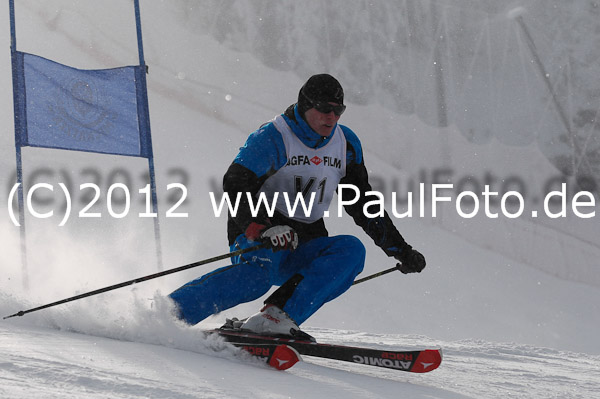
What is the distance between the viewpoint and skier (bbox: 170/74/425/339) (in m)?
3.05

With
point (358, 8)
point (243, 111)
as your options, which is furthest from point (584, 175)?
point (243, 111)

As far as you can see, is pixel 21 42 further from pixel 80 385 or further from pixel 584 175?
pixel 80 385

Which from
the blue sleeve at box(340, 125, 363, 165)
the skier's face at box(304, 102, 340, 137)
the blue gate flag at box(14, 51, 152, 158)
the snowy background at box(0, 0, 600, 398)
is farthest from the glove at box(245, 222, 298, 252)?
Result: the blue gate flag at box(14, 51, 152, 158)

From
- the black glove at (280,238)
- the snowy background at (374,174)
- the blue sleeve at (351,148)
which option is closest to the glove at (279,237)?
the black glove at (280,238)

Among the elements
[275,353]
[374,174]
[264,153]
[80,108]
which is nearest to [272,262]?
[264,153]

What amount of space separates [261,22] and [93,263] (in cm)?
765

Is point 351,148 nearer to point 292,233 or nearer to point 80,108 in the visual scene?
point 292,233

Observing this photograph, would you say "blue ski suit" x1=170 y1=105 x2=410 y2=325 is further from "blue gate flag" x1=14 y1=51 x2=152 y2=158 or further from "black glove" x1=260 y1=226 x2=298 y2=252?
"blue gate flag" x1=14 y1=51 x2=152 y2=158

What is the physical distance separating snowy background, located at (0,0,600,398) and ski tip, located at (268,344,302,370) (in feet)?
0.23

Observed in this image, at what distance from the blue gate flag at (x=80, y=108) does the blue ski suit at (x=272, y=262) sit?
7.23 ft

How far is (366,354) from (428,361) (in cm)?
26

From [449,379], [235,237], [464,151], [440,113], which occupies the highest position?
[440,113]

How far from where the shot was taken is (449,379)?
303cm

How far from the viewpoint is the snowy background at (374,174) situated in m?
2.94
